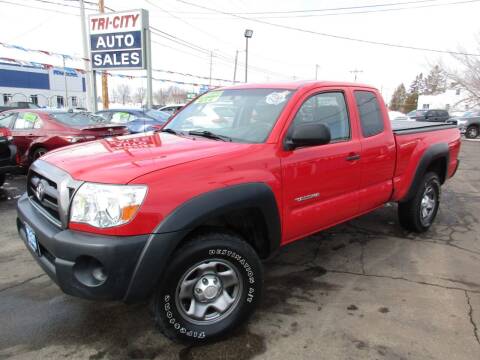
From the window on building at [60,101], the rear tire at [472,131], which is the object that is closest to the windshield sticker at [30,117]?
the rear tire at [472,131]

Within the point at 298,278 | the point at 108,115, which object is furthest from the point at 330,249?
the point at 108,115

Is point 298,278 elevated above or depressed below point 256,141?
below

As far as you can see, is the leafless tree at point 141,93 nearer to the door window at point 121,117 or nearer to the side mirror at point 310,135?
the door window at point 121,117

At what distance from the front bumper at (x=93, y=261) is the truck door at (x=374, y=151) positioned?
2.33 meters

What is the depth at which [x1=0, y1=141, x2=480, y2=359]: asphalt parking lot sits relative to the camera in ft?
8.49

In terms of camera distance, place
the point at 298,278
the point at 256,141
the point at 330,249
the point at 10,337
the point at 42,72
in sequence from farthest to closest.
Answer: the point at 42,72, the point at 330,249, the point at 298,278, the point at 256,141, the point at 10,337

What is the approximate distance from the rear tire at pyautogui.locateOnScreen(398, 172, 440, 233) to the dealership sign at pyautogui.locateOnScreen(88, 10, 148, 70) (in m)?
10.9

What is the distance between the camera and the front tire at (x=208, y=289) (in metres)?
2.43

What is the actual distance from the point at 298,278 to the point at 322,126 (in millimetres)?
1561

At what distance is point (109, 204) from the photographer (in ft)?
7.27

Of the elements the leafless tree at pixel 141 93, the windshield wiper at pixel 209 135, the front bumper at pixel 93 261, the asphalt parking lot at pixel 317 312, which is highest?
the leafless tree at pixel 141 93

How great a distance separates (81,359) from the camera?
98.1 inches

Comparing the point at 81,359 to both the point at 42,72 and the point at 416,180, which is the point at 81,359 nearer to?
the point at 416,180

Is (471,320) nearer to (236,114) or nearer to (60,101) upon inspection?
(236,114)
